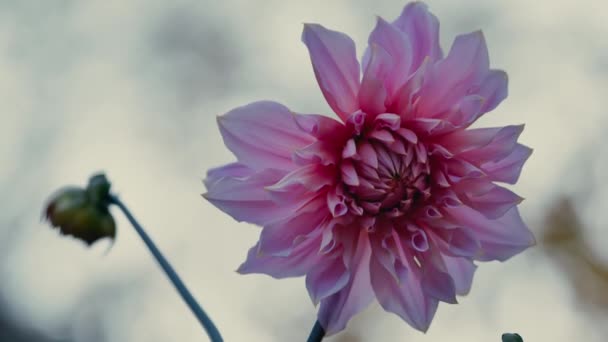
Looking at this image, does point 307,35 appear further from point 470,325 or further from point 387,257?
point 470,325

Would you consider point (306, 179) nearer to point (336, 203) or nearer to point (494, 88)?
point (336, 203)

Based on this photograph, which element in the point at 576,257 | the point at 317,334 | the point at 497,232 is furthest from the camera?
the point at 576,257

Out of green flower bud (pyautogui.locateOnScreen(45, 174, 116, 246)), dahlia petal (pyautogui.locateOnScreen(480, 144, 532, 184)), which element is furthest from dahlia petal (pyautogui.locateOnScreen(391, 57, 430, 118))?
green flower bud (pyautogui.locateOnScreen(45, 174, 116, 246))

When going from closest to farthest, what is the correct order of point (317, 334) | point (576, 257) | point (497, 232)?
point (317, 334), point (497, 232), point (576, 257)

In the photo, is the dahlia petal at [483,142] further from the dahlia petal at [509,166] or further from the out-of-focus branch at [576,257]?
the out-of-focus branch at [576,257]

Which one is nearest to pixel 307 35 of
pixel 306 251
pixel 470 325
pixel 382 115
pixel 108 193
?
pixel 382 115

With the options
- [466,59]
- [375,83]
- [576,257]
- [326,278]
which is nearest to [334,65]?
[375,83]

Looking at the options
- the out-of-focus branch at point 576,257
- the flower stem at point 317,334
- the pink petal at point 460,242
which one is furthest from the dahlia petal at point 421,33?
the out-of-focus branch at point 576,257
